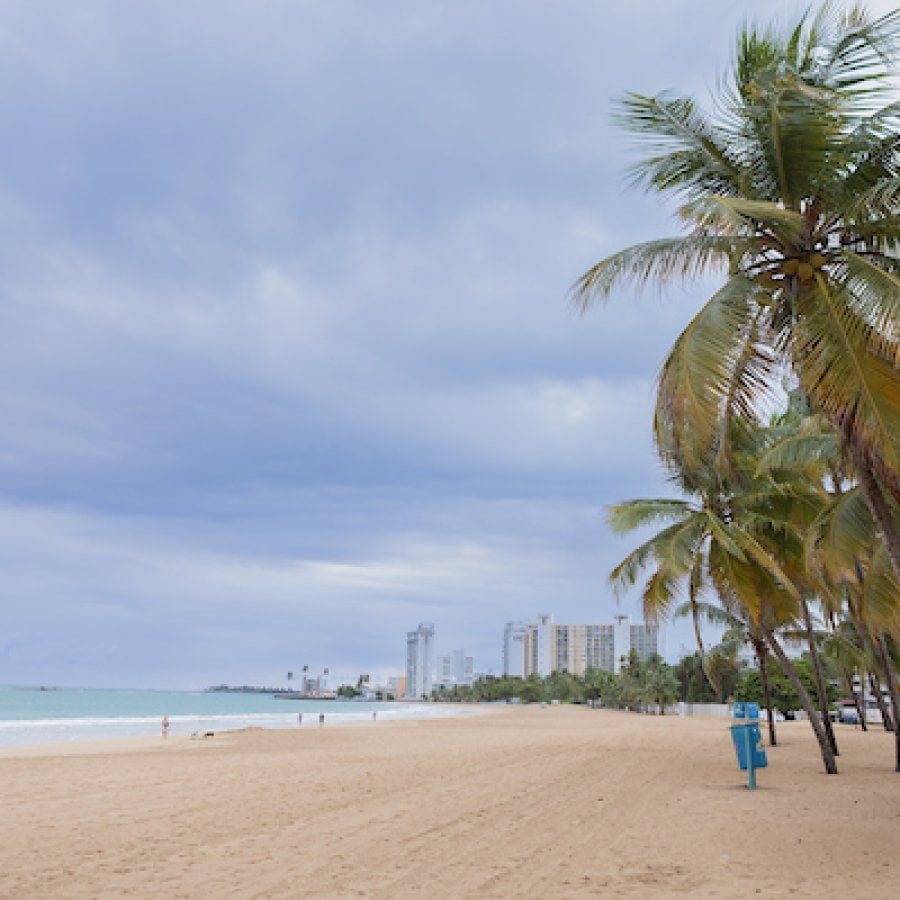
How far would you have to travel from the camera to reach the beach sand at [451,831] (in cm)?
596

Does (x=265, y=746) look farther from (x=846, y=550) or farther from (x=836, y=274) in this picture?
(x=836, y=274)

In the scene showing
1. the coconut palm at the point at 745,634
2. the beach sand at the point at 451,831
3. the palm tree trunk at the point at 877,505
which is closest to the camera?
the beach sand at the point at 451,831

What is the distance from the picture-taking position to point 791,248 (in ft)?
24.2

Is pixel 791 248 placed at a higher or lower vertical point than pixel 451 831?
higher

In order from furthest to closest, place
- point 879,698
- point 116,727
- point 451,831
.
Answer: point 116,727, point 879,698, point 451,831

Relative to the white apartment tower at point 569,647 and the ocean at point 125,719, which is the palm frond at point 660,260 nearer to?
the ocean at point 125,719

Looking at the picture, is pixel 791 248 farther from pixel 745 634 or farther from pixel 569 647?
pixel 569 647

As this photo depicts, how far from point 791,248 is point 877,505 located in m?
2.50

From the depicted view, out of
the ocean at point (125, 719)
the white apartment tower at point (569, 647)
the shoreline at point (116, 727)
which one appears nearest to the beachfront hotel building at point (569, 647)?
the white apartment tower at point (569, 647)

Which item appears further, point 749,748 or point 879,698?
point 879,698

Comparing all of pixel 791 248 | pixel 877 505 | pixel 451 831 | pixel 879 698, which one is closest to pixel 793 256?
pixel 791 248

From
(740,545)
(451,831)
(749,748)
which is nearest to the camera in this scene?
(451,831)

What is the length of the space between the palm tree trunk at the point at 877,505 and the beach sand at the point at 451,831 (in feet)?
8.51

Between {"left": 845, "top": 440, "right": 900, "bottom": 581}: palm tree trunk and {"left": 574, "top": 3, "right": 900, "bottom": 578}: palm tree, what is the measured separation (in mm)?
15
